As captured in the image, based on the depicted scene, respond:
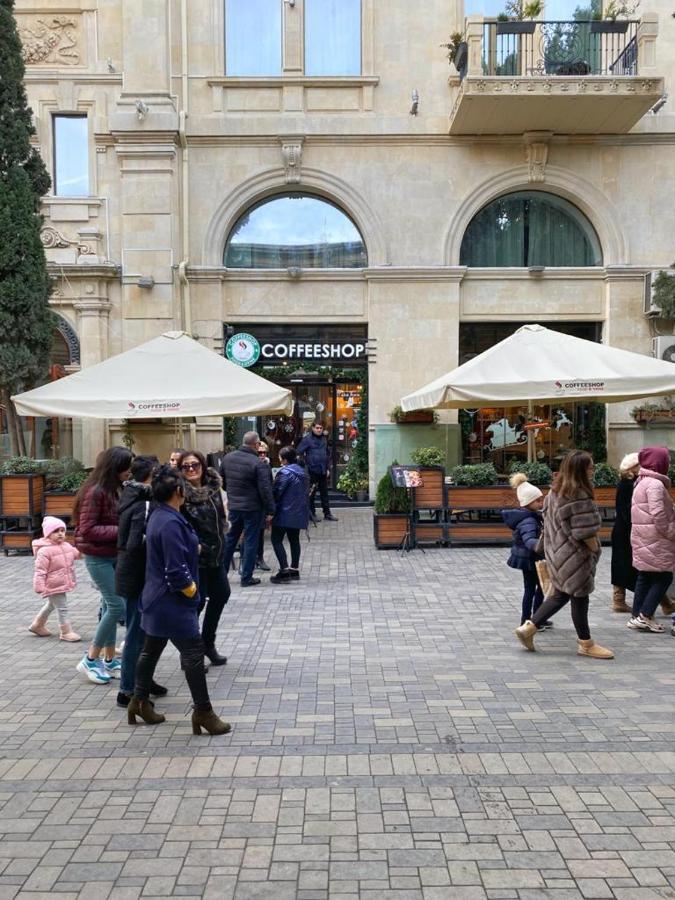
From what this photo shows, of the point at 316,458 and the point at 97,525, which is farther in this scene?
the point at 316,458

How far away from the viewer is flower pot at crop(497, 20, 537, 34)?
14.4m

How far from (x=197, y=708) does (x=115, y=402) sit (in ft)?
20.3

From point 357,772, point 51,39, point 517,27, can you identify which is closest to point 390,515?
point 357,772

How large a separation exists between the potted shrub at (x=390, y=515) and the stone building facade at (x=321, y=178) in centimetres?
400

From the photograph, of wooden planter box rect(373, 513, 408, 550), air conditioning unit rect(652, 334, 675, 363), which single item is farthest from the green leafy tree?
air conditioning unit rect(652, 334, 675, 363)

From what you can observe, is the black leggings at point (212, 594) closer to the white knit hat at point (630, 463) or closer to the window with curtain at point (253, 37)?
the white knit hat at point (630, 463)

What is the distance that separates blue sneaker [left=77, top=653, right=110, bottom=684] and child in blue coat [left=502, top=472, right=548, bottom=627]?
139 inches

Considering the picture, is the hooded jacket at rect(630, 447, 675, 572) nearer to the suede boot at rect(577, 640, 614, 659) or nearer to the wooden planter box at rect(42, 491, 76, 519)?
the suede boot at rect(577, 640, 614, 659)

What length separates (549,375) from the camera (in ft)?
33.2

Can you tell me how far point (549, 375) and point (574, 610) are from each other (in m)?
4.73

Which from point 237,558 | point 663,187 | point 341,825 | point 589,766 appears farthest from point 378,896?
point 663,187

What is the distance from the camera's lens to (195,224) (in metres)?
15.8

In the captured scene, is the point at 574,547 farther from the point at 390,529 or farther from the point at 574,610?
the point at 390,529

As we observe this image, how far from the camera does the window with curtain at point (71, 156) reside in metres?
15.7
